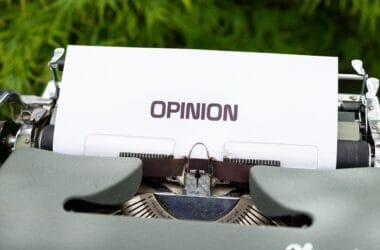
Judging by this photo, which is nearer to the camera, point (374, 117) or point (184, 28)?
point (374, 117)

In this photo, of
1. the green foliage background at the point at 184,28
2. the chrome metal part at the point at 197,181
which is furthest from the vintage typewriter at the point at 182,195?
the green foliage background at the point at 184,28

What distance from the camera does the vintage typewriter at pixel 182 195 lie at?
1300 mm

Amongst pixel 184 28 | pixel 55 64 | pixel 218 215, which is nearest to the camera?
pixel 218 215

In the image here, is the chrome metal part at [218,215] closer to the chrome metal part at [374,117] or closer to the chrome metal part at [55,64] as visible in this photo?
the chrome metal part at [374,117]

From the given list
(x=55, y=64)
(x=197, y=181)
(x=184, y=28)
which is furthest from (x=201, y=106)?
(x=184, y=28)

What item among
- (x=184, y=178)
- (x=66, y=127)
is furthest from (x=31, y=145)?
(x=184, y=178)

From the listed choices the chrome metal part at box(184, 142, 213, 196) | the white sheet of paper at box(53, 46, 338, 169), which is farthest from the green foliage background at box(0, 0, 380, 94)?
the chrome metal part at box(184, 142, 213, 196)

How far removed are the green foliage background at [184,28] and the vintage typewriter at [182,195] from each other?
0.94 m

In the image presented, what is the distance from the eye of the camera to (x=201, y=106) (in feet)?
5.08

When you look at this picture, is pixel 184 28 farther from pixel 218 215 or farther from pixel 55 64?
pixel 218 215

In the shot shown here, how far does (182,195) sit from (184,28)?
3.90 ft

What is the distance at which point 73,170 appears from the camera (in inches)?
56.0

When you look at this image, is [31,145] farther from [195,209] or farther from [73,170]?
[195,209]

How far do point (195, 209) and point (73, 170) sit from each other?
0.69ft
